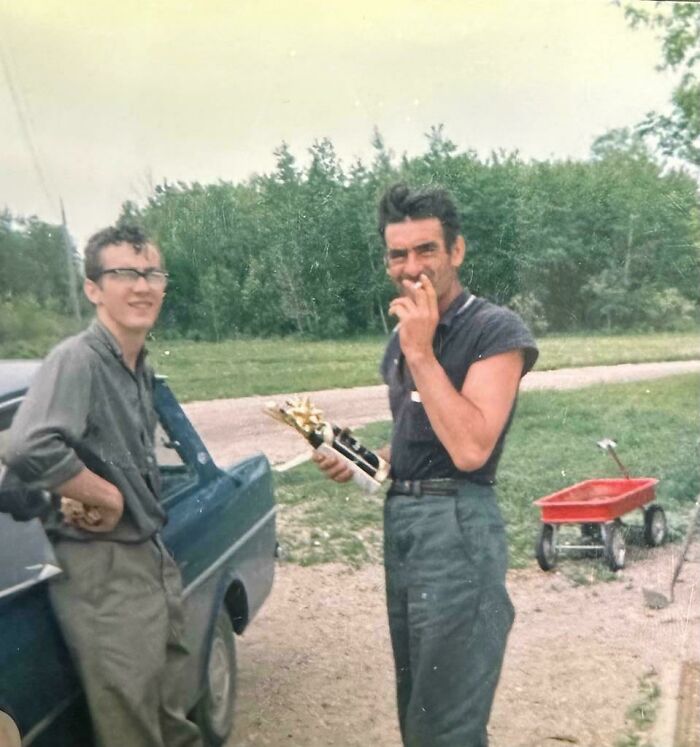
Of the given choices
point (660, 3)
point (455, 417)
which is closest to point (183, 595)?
point (455, 417)

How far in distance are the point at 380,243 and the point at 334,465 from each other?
0.68 meters

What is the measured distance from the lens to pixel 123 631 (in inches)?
83.3

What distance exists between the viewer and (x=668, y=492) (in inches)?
120

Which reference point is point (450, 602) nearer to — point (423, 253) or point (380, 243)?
point (423, 253)

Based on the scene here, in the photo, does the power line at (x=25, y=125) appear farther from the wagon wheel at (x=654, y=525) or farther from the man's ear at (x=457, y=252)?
the wagon wheel at (x=654, y=525)

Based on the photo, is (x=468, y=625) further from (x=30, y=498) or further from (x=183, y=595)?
(x=30, y=498)

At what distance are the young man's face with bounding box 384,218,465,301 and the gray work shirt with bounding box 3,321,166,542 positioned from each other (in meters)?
0.61

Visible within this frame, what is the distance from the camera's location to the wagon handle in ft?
9.87

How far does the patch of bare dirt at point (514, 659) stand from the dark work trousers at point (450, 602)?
0.57m

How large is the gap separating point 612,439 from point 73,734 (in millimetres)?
1732

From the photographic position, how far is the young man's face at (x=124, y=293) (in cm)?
222

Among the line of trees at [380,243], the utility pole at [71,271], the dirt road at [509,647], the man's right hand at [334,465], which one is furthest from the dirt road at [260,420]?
the utility pole at [71,271]

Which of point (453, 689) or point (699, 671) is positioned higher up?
point (453, 689)

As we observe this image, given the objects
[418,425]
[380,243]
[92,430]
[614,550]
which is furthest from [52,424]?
[614,550]
